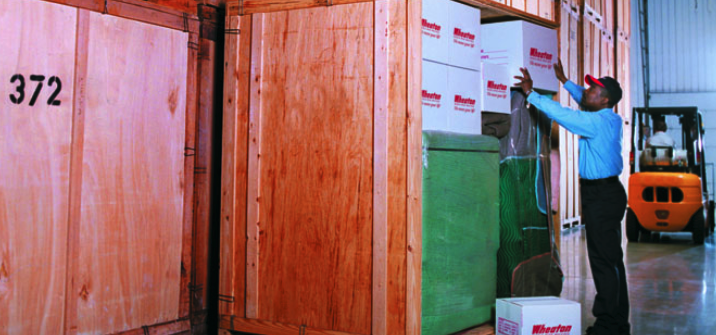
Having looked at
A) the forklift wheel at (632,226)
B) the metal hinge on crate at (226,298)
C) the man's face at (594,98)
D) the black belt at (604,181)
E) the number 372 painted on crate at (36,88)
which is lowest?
the metal hinge on crate at (226,298)

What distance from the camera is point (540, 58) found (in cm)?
488

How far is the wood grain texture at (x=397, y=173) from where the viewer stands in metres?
3.84

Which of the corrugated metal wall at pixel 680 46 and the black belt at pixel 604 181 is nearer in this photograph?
the black belt at pixel 604 181

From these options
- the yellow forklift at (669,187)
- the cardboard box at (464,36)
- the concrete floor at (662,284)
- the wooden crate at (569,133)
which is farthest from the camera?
the wooden crate at (569,133)

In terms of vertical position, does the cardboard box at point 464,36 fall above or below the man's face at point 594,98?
above

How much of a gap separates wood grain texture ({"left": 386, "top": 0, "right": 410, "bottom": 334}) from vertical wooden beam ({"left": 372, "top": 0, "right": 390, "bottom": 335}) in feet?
0.08

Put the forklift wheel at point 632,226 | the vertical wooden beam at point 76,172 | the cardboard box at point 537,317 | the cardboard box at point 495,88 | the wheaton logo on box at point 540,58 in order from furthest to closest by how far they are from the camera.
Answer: the forklift wheel at point 632,226 < the wheaton logo on box at point 540,58 < the cardboard box at point 495,88 < the cardboard box at point 537,317 < the vertical wooden beam at point 76,172

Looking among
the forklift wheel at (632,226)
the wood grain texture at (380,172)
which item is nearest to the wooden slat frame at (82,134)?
the wood grain texture at (380,172)

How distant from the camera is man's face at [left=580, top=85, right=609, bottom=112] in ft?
15.4

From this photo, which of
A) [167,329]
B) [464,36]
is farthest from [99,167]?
[464,36]

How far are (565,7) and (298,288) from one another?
374 inches

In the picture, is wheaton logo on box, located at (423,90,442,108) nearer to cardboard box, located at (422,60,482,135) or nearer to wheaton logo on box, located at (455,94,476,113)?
cardboard box, located at (422,60,482,135)

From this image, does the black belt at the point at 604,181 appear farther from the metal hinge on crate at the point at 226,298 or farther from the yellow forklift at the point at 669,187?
the yellow forklift at the point at 669,187

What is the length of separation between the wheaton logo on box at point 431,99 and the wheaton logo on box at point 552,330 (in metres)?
1.50
